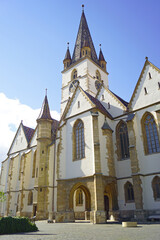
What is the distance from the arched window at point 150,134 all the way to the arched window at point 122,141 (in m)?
2.33

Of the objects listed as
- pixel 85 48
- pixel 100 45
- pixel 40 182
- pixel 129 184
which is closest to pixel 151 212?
pixel 129 184

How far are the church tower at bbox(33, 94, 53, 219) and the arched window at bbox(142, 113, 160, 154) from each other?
48.8 feet

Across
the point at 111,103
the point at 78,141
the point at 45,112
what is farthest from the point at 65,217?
the point at 45,112

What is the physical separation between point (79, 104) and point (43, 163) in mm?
10780

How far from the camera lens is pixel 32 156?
3444 centimetres

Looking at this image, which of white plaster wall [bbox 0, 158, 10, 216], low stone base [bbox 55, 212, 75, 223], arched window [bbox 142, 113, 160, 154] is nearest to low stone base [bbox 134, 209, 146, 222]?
arched window [bbox 142, 113, 160, 154]

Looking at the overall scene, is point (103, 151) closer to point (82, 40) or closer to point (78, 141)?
point (78, 141)

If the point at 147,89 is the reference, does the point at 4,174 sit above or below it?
below

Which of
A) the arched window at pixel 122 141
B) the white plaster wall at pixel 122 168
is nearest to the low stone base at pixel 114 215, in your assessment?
the white plaster wall at pixel 122 168

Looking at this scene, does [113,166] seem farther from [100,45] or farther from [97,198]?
[100,45]

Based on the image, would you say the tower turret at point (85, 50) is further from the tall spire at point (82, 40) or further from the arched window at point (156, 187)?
the arched window at point (156, 187)

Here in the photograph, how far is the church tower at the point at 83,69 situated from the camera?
132 ft

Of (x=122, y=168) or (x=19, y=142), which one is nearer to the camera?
(x=122, y=168)

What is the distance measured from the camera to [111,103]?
26562mm
